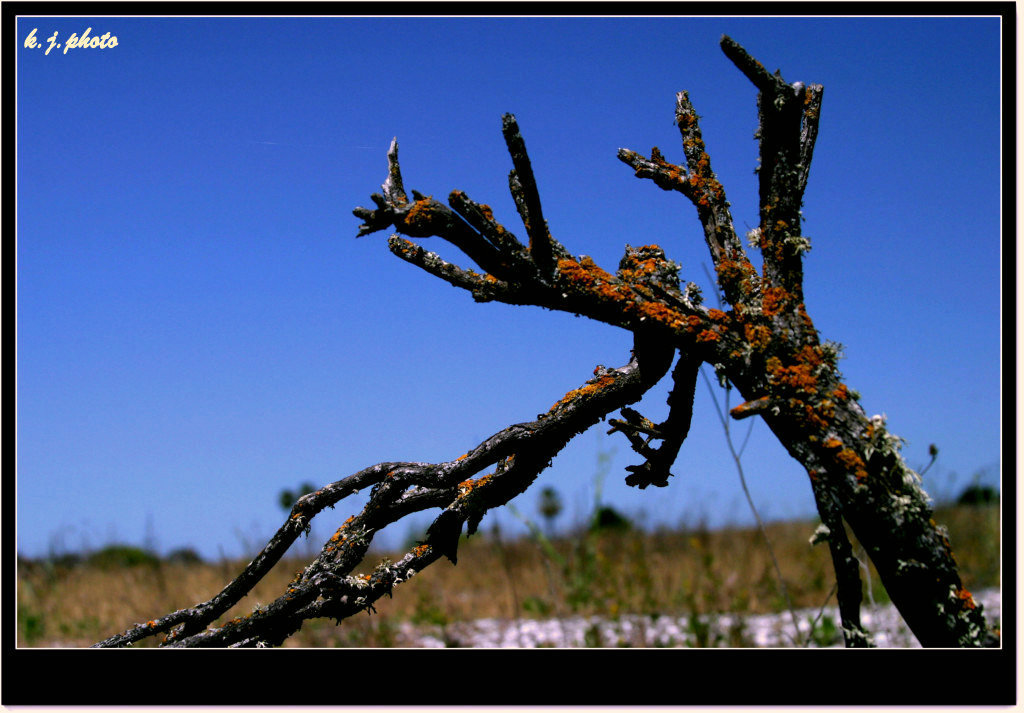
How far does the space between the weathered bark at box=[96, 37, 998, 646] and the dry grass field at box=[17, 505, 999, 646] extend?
4997 mm

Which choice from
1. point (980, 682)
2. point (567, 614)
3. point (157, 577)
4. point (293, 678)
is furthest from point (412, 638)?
point (980, 682)

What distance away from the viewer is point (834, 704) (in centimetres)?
227

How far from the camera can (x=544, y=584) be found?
926cm

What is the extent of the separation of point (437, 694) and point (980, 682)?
159 cm

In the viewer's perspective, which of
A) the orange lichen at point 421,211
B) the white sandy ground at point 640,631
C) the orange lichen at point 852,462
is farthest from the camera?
the white sandy ground at point 640,631

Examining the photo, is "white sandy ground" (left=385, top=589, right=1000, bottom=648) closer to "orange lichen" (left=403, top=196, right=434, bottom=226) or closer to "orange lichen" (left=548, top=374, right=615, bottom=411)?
"orange lichen" (left=548, top=374, right=615, bottom=411)

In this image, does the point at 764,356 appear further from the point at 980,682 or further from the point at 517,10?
the point at 517,10

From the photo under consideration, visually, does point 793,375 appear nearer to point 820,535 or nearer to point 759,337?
point 759,337

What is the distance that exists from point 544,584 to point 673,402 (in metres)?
7.28

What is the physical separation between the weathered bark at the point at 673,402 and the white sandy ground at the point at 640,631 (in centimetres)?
413

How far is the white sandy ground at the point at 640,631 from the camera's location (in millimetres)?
6387

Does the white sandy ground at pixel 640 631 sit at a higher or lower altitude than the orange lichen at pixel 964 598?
Answer: lower

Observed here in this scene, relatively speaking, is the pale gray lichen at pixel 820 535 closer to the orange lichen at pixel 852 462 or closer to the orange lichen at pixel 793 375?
the orange lichen at pixel 852 462

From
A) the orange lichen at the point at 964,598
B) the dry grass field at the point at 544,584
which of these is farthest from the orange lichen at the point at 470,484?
the dry grass field at the point at 544,584
